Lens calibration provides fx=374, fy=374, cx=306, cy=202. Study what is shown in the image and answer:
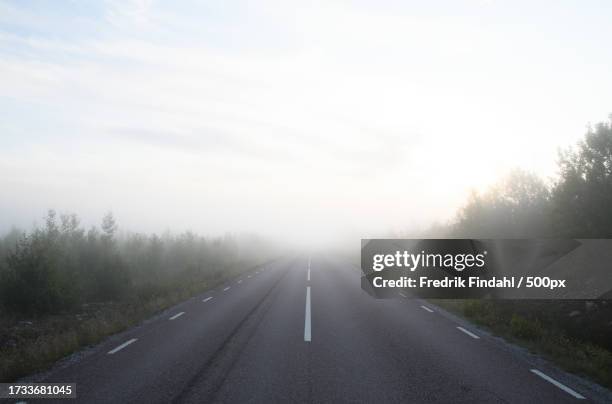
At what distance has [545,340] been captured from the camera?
9383 mm

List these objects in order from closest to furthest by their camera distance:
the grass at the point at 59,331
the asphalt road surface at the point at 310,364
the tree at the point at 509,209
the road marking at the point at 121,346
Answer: the asphalt road surface at the point at 310,364
the grass at the point at 59,331
the road marking at the point at 121,346
the tree at the point at 509,209

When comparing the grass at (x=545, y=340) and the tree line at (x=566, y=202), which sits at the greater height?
the tree line at (x=566, y=202)

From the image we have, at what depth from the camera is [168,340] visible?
29.1 ft

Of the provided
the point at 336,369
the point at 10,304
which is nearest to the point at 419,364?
the point at 336,369

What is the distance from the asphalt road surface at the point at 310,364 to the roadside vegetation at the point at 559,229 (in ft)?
3.19

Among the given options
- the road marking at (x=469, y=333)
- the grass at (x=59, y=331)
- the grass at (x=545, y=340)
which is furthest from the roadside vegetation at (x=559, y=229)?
the grass at (x=59, y=331)

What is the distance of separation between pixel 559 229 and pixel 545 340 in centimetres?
910

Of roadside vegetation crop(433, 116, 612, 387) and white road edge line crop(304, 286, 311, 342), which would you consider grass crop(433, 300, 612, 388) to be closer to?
roadside vegetation crop(433, 116, 612, 387)

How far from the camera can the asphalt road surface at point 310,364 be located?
568cm

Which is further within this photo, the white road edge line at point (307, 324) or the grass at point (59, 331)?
the white road edge line at point (307, 324)

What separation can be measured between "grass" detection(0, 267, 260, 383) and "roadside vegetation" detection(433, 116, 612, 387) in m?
10.2

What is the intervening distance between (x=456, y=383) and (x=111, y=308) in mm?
13041

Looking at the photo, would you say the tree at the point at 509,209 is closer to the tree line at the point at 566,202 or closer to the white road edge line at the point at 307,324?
the tree line at the point at 566,202

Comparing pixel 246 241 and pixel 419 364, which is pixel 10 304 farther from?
pixel 246 241
